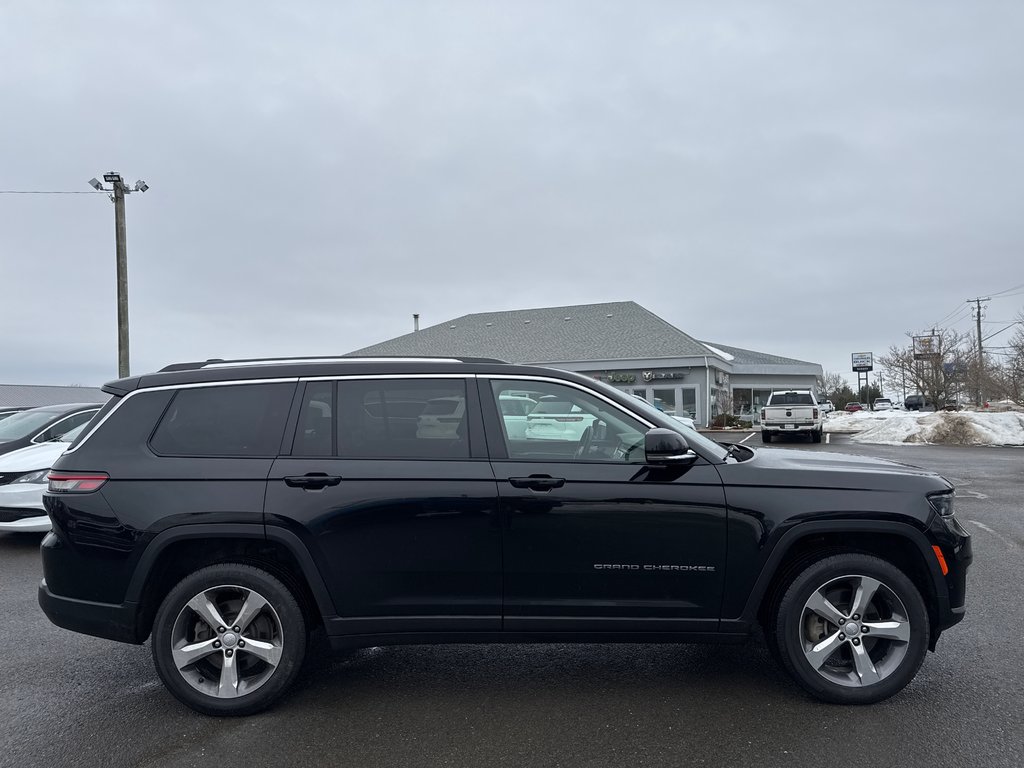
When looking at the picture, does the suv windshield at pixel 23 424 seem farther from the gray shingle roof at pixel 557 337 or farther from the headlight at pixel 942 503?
the gray shingle roof at pixel 557 337

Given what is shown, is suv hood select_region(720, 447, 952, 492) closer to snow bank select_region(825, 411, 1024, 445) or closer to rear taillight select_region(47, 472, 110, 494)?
rear taillight select_region(47, 472, 110, 494)

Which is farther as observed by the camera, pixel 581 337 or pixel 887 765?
pixel 581 337

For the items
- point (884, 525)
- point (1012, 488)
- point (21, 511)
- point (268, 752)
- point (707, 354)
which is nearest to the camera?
point (268, 752)

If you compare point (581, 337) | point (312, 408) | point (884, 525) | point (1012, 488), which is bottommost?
point (1012, 488)

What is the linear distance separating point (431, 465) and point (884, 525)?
7.79ft

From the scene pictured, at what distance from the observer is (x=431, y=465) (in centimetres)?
410

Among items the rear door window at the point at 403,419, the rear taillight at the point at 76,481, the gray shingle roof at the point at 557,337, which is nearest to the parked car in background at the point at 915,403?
the gray shingle roof at the point at 557,337

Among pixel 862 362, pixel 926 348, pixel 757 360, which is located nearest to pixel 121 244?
pixel 757 360

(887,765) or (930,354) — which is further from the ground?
(930,354)

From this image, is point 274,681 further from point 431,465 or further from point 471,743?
point 431,465

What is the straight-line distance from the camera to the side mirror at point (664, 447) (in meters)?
3.90

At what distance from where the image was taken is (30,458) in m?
8.59

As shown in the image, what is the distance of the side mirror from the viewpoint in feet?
12.8

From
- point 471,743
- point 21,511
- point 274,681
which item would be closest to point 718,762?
point 471,743
